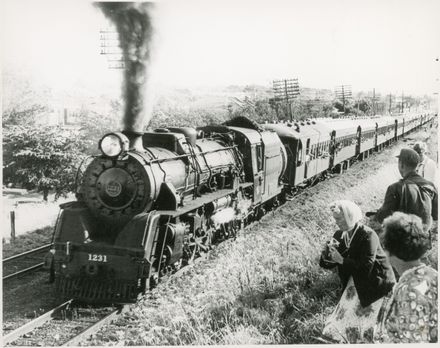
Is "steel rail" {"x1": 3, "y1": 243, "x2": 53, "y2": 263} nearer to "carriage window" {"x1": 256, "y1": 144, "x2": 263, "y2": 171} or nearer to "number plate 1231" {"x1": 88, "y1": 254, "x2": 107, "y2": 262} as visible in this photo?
"number plate 1231" {"x1": 88, "y1": 254, "x2": 107, "y2": 262}

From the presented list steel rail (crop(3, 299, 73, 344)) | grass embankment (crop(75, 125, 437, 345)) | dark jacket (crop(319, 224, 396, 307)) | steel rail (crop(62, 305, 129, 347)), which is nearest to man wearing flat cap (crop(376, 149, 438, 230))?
dark jacket (crop(319, 224, 396, 307))

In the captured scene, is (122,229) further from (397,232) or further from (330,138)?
(330,138)

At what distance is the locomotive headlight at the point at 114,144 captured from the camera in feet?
21.0

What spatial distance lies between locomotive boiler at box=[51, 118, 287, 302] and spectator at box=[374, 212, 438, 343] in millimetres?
3647

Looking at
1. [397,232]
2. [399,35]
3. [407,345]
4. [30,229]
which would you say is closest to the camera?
[397,232]

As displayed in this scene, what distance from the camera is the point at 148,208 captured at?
21.8 feet

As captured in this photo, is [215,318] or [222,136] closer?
[215,318]

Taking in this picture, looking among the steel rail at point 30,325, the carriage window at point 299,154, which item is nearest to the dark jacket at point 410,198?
the steel rail at point 30,325

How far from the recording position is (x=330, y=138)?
674 inches

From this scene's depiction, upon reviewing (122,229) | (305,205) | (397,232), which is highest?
(397,232)

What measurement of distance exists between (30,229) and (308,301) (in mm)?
7541

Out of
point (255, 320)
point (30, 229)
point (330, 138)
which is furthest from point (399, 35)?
point (330, 138)

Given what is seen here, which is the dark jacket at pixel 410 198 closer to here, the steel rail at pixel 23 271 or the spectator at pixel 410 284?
the spectator at pixel 410 284

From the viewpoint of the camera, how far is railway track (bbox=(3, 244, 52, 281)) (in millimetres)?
7699
